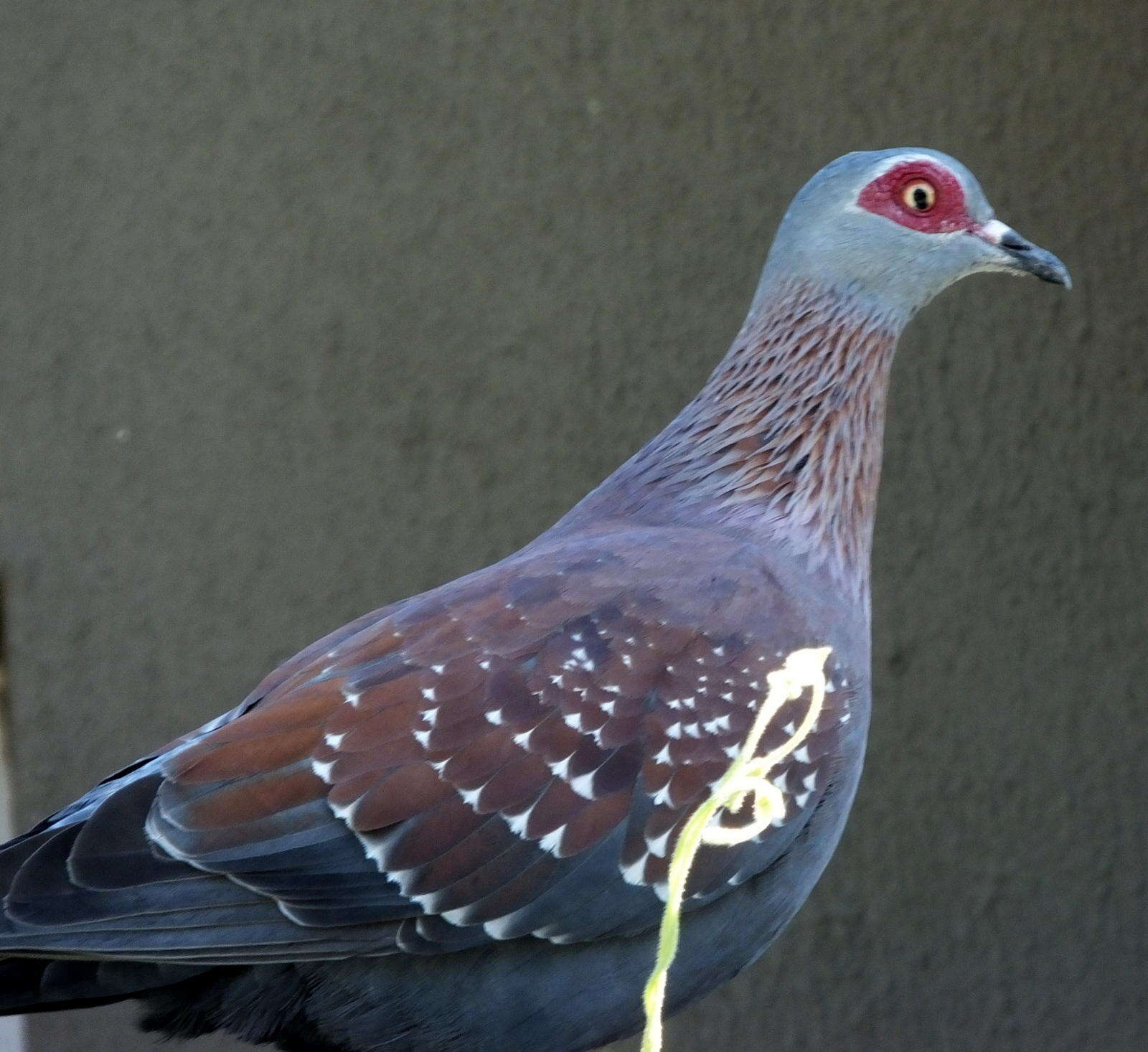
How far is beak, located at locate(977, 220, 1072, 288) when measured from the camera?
7.44ft

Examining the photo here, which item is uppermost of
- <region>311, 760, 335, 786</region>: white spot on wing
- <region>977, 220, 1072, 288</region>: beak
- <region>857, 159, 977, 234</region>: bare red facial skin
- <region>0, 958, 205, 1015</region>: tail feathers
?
<region>857, 159, 977, 234</region>: bare red facial skin

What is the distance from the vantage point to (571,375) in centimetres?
350

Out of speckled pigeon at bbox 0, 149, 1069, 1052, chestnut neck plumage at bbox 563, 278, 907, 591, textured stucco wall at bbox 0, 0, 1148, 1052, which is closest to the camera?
speckled pigeon at bbox 0, 149, 1069, 1052

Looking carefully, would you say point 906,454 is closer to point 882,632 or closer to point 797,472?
point 882,632

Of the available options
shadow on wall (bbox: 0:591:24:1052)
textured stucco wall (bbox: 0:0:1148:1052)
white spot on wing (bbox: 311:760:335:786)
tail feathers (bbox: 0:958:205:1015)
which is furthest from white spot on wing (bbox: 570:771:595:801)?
shadow on wall (bbox: 0:591:24:1052)

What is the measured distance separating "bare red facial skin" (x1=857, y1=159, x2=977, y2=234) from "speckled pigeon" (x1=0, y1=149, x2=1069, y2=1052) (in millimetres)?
556

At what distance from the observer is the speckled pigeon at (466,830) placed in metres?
1.76

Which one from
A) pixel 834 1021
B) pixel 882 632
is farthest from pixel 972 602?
pixel 834 1021

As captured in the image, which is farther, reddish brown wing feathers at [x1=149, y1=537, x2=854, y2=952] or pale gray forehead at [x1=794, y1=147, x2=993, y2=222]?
pale gray forehead at [x1=794, y1=147, x2=993, y2=222]

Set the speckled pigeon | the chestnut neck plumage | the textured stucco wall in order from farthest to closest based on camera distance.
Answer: the textured stucco wall → the chestnut neck plumage → the speckled pigeon

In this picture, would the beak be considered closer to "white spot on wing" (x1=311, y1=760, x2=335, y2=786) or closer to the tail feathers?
"white spot on wing" (x1=311, y1=760, x2=335, y2=786)

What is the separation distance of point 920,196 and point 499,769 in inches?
39.9

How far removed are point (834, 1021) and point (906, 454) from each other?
1.21 meters

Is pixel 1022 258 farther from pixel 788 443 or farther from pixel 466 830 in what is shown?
pixel 466 830
